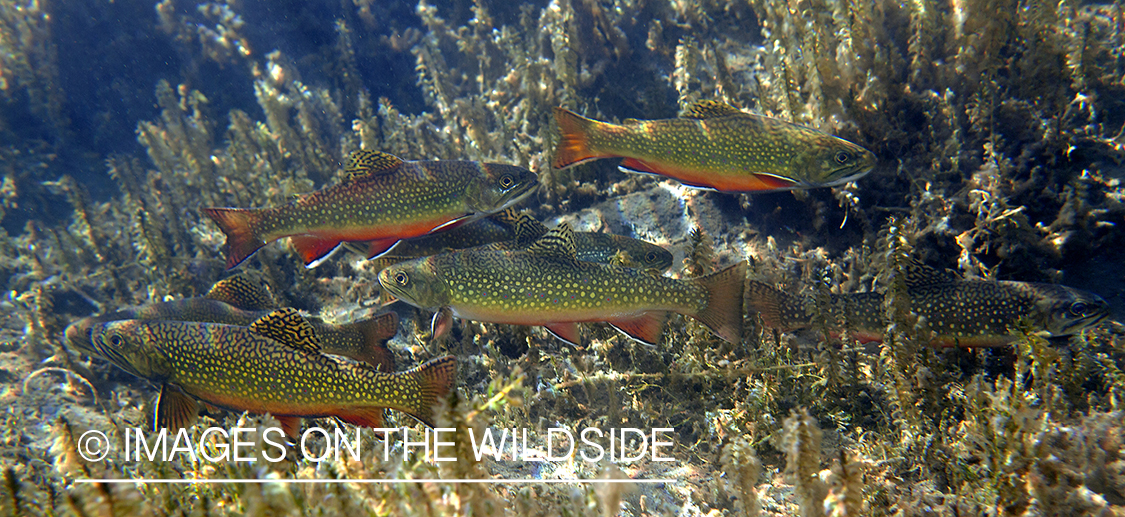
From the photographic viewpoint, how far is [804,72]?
18.8ft

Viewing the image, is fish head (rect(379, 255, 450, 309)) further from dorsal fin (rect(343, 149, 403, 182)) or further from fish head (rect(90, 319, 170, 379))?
fish head (rect(90, 319, 170, 379))

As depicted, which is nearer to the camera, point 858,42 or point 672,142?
point 672,142

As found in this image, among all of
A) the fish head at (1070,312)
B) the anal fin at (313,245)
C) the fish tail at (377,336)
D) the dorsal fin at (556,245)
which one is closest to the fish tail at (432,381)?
the fish tail at (377,336)

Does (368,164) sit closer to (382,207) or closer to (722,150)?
(382,207)

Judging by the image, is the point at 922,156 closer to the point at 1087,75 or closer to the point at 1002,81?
the point at 1002,81

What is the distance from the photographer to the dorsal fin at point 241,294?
4.84 meters

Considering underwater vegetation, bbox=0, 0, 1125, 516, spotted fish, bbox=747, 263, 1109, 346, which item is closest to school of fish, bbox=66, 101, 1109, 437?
spotted fish, bbox=747, 263, 1109, 346

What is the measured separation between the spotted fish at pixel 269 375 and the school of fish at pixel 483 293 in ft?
0.03

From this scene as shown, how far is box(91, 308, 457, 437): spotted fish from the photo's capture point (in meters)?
3.25

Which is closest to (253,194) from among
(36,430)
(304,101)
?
(304,101)

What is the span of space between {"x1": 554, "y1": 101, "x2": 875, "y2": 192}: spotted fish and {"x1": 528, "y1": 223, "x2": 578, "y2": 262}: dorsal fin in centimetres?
93

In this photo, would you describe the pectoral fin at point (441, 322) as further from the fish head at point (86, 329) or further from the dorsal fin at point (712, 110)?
the fish head at point (86, 329)

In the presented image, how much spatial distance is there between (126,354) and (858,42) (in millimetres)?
7495

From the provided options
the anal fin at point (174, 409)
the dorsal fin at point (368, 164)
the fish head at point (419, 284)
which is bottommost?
the anal fin at point (174, 409)
